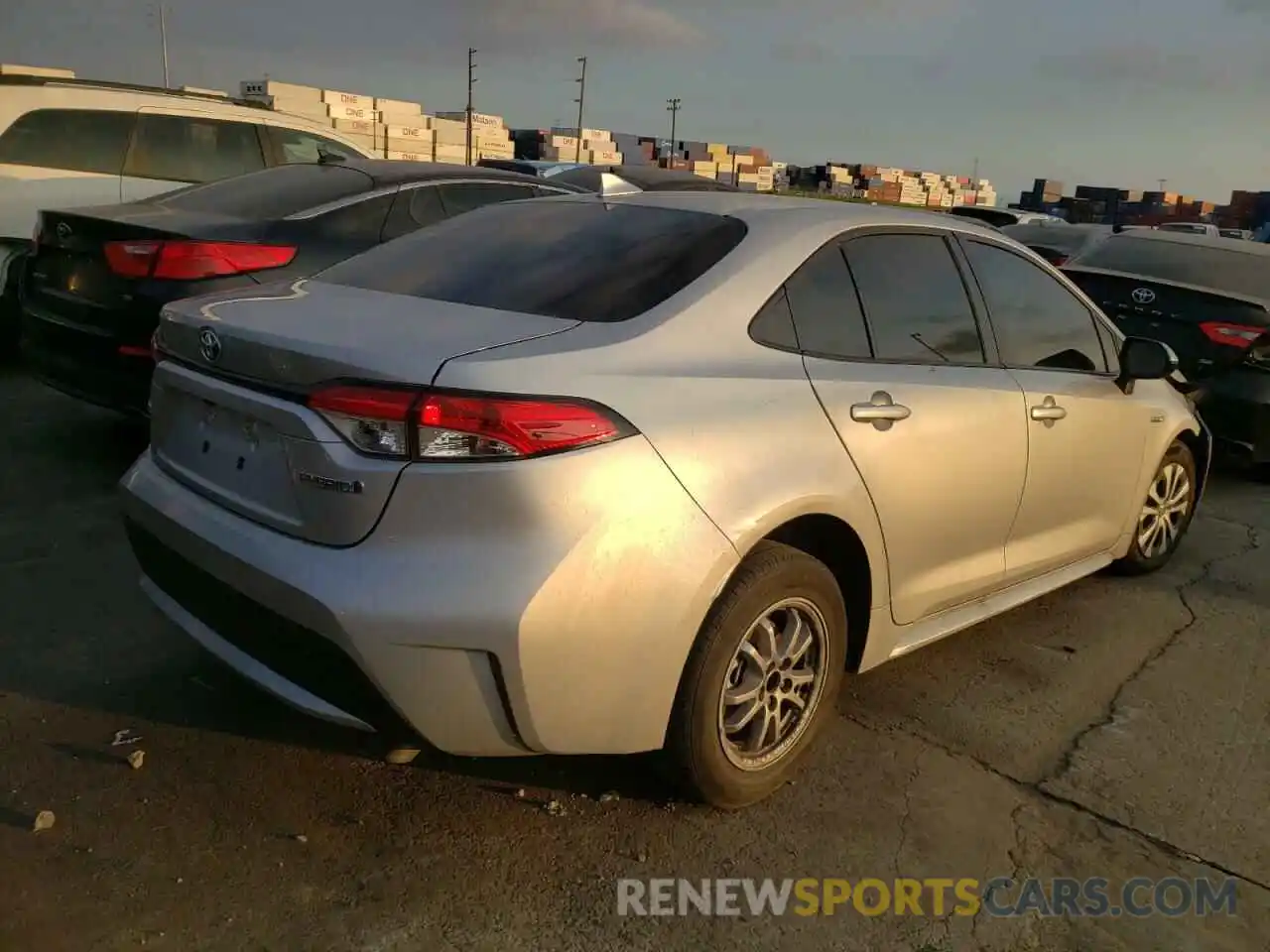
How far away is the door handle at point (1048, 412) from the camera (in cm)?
355

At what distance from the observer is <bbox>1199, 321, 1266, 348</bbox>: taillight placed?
6.12 metres

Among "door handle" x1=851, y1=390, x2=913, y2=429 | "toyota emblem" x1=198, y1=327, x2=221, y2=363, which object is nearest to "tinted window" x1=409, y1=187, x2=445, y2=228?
"toyota emblem" x1=198, y1=327, x2=221, y2=363

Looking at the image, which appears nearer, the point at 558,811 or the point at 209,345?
the point at 209,345

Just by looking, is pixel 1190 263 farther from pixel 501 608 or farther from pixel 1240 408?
pixel 501 608

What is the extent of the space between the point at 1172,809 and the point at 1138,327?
4.38m

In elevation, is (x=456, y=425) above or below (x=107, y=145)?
below

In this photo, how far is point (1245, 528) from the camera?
5684mm

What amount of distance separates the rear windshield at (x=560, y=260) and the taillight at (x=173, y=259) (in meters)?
1.63

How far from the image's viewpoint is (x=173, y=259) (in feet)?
15.0

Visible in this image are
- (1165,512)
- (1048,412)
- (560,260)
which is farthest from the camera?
(1165,512)

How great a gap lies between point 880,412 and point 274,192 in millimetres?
3799

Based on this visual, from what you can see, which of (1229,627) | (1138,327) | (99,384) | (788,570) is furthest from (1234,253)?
(99,384)

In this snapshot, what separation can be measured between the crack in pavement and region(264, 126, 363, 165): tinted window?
619 cm

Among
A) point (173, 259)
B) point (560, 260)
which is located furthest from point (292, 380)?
point (173, 259)
